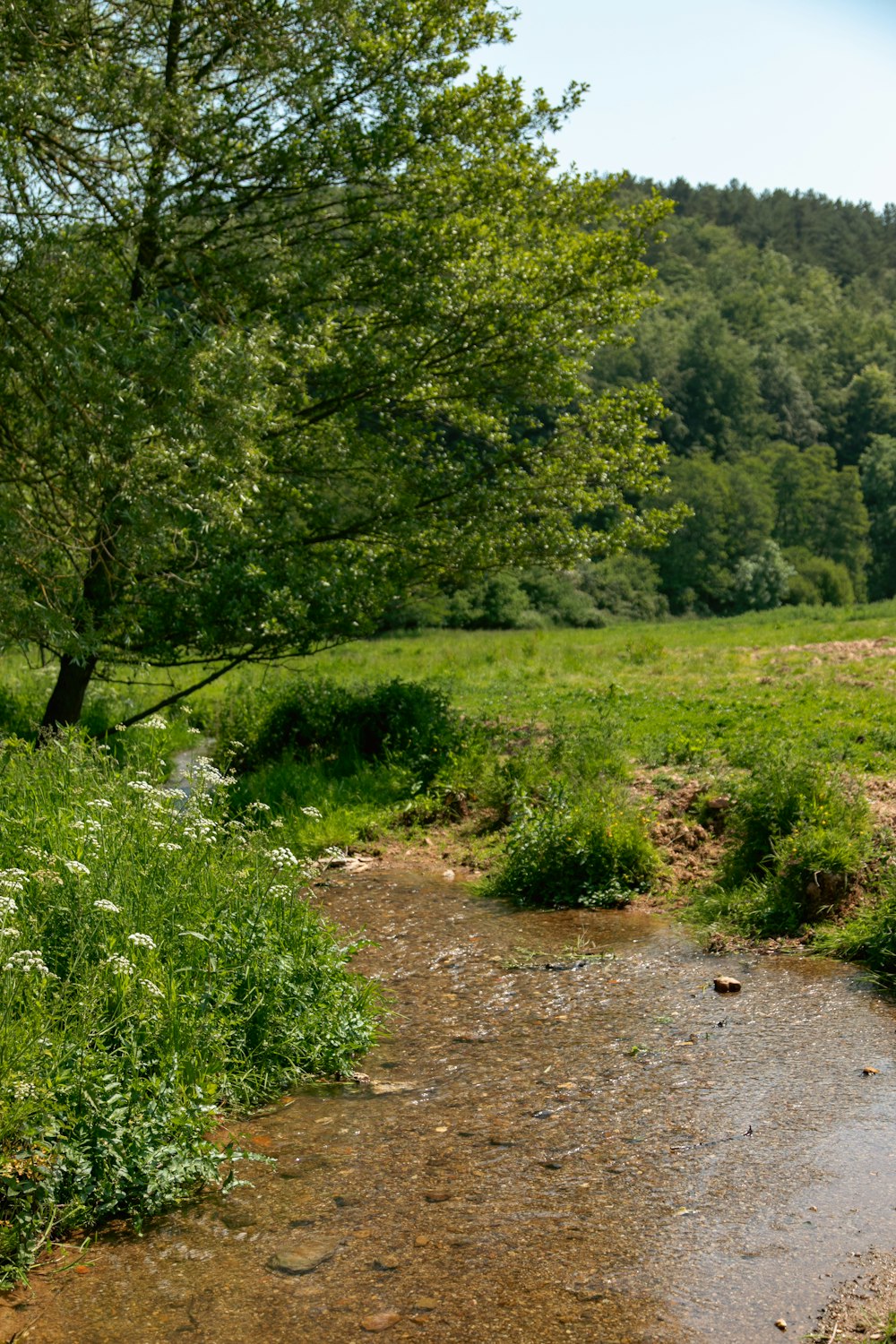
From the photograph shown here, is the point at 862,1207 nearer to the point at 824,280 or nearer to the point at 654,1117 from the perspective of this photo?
the point at 654,1117

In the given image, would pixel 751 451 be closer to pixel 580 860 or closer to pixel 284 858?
pixel 580 860

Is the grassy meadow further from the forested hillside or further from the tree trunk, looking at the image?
the forested hillside

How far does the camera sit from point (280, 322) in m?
13.0

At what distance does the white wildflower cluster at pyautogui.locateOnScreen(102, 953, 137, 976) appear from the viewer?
191 inches

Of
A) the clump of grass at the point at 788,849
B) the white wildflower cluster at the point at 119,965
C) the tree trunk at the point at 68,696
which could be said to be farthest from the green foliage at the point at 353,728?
the white wildflower cluster at the point at 119,965

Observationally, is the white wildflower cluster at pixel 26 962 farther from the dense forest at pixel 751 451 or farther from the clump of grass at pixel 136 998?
the dense forest at pixel 751 451

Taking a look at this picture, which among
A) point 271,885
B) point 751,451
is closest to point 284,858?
point 271,885

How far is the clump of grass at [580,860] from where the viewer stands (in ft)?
31.0

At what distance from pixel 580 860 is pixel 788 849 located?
1739mm

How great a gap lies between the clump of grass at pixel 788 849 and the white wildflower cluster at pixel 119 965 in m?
4.76

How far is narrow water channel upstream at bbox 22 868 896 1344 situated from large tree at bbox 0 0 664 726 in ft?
15.2

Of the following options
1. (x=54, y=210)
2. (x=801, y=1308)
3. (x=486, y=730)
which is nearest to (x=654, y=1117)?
(x=801, y=1308)

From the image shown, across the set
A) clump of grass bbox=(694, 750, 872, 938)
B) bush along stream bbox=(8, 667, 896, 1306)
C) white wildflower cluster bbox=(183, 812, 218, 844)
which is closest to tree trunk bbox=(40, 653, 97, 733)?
bush along stream bbox=(8, 667, 896, 1306)

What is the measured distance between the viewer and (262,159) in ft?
41.0
